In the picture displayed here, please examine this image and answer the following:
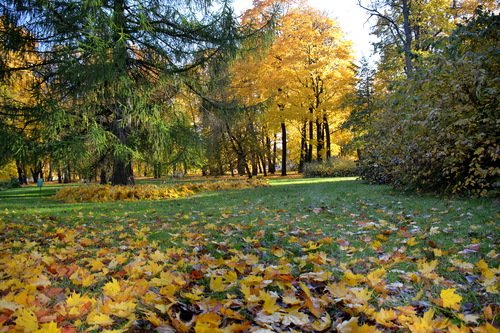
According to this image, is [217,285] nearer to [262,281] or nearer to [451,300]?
[262,281]

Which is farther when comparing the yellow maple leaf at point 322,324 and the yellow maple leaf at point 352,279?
the yellow maple leaf at point 352,279

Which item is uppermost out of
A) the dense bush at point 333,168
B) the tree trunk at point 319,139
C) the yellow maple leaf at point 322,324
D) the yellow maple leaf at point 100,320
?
the tree trunk at point 319,139

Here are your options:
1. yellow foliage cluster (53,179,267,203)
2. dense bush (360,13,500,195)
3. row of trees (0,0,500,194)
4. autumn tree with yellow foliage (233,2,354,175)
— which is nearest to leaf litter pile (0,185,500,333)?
dense bush (360,13,500,195)

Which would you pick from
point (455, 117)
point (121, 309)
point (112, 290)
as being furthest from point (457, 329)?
point (455, 117)

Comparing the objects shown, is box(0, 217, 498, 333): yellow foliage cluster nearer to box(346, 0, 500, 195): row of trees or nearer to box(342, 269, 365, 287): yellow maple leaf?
box(342, 269, 365, 287): yellow maple leaf

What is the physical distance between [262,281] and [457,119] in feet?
17.9

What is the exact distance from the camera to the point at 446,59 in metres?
6.27

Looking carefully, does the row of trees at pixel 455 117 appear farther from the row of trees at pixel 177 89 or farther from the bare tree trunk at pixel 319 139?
the bare tree trunk at pixel 319 139

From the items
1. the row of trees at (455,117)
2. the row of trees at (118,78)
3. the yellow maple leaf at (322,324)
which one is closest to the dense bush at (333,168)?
the row of trees at (118,78)

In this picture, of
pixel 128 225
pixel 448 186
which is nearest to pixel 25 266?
pixel 128 225

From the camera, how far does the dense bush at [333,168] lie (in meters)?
18.6

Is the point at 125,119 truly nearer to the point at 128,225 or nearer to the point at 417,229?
the point at 128,225

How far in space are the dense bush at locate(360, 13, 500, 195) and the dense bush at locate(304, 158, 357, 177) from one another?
36.5 ft

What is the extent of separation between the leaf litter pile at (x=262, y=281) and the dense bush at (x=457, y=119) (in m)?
2.21
